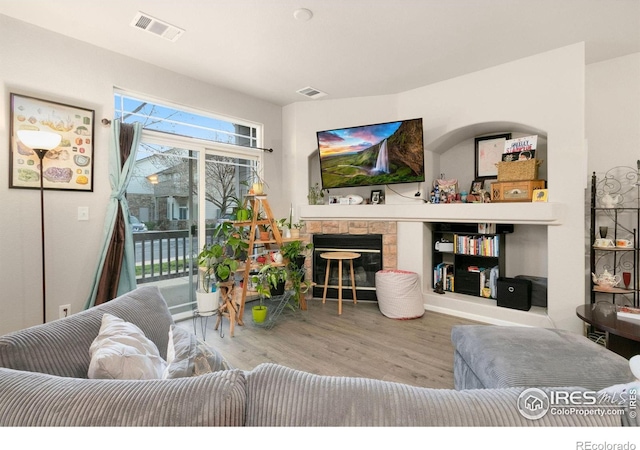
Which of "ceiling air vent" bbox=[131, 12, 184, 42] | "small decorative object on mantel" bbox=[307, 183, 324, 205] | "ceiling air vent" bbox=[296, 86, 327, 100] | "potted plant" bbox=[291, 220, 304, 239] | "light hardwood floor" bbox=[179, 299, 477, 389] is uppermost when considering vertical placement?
"ceiling air vent" bbox=[296, 86, 327, 100]

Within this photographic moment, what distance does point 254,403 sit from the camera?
2.16 feet

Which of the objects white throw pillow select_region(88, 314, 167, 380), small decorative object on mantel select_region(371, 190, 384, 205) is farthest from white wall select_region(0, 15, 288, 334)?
small decorative object on mantel select_region(371, 190, 384, 205)

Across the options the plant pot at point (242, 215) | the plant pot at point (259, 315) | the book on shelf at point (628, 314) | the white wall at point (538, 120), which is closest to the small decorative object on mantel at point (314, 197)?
the white wall at point (538, 120)

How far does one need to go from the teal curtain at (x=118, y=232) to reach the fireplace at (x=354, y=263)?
7.18ft

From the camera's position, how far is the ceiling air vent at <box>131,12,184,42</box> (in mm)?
2328

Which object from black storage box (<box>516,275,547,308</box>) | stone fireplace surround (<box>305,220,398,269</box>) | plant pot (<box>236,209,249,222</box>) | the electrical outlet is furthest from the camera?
stone fireplace surround (<box>305,220,398,269</box>)

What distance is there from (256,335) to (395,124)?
2754 millimetres

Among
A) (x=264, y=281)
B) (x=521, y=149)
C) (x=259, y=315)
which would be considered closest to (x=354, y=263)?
(x=264, y=281)

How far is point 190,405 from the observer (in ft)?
2.04

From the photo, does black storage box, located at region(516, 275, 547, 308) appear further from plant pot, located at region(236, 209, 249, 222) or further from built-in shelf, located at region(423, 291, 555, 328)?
plant pot, located at region(236, 209, 249, 222)

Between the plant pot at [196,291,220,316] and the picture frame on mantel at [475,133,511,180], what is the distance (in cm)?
338

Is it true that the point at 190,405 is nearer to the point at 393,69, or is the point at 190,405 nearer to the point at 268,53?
the point at 268,53
